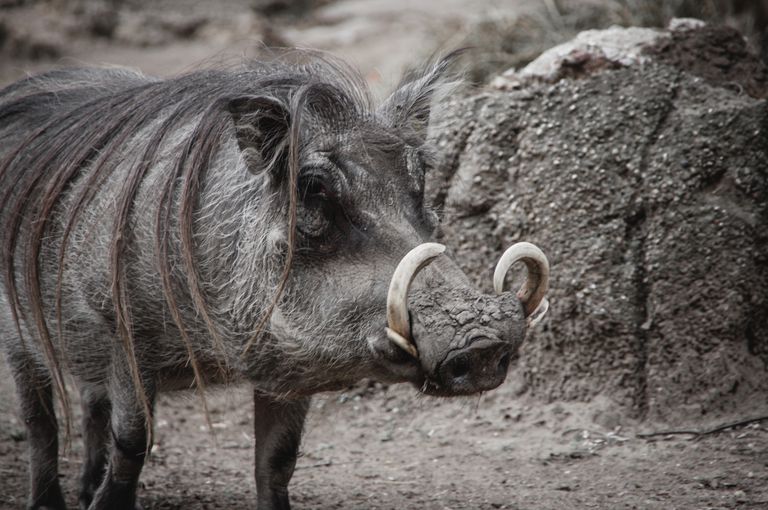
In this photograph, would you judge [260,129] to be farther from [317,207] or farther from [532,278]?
[532,278]

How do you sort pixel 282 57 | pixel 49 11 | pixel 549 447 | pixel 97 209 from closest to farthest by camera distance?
pixel 97 209
pixel 282 57
pixel 549 447
pixel 49 11

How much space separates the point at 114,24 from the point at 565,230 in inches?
299

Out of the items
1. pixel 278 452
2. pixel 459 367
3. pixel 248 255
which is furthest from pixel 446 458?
pixel 459 367

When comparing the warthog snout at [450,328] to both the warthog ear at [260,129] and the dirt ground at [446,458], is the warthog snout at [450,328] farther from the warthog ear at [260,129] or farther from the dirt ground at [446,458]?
the dirt ground at [446,458]

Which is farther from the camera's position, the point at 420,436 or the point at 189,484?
the point at 420,436

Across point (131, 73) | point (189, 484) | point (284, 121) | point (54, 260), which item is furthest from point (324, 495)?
point (131, 73)

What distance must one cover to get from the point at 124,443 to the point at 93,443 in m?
0.68

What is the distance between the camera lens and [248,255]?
2.71 metres

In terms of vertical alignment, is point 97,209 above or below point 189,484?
above

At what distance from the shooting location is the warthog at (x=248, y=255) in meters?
2.42

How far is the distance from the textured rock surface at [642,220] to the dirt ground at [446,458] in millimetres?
159

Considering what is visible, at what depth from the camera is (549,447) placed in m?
3.72

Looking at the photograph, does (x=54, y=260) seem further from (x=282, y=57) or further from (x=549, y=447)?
(x=549, y=447)

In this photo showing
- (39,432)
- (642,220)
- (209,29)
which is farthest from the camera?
(209,29)
